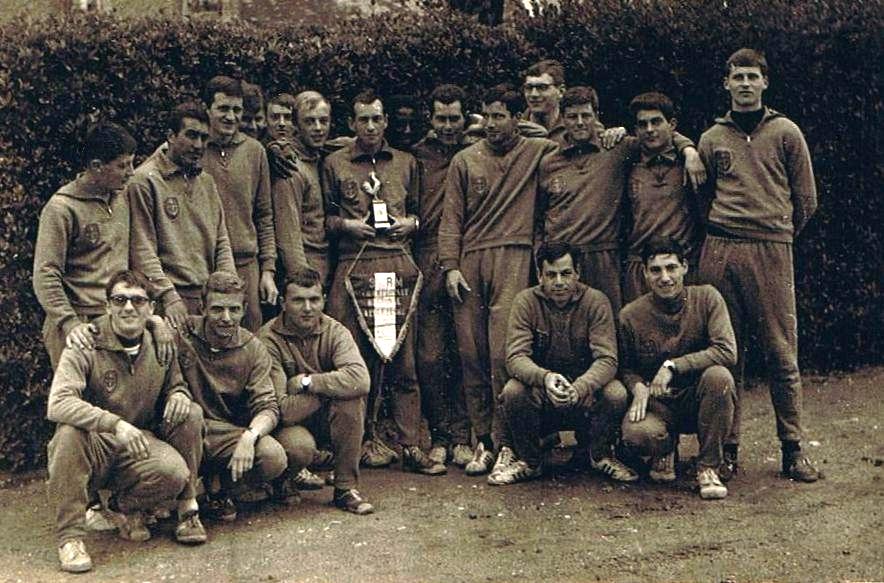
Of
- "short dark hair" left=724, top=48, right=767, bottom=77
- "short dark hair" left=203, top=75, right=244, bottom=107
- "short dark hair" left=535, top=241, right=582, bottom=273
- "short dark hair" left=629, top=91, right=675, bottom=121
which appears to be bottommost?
"short dark hair" left=535, top=241, right=582, bottom=273

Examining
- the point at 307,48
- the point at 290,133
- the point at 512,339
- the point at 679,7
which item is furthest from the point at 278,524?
the point at 679,7

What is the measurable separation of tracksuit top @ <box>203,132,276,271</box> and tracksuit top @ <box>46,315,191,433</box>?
1208 mm

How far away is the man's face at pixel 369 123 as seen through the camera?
27.1 feet

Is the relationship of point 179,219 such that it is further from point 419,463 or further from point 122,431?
point 419,463

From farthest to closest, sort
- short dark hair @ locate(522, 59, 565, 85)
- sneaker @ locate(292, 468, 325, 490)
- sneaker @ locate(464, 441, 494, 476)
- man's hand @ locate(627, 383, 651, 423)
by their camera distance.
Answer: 1. short dark hair @ locate(522, 59, 565, 85)
2. sneaker @ locate(464, 441, 494, 476)
3. sneaker @ locate(292, 468, 325, 490)
4. man's hand @ locate(627, 383, 651, 423)

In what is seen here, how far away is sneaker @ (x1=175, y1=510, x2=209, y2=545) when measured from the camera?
22.5 feet

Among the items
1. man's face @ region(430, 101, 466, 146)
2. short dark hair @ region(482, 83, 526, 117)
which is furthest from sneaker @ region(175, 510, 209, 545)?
short dark hair @ region(482, 83, 526, 117)

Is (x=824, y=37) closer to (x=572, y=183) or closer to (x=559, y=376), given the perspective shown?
(x=572, y=183)

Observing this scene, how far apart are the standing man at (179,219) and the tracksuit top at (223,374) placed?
23cm

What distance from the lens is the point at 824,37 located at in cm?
994

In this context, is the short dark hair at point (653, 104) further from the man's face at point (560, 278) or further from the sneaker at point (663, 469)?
the sneaker at point (663, 469)

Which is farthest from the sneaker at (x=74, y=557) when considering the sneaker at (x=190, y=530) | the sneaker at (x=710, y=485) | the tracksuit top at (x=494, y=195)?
the sneaker at (x=710, y=485)

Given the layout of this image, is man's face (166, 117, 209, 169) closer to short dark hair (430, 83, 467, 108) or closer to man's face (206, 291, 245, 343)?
man's face (206, 291, 245, 343)

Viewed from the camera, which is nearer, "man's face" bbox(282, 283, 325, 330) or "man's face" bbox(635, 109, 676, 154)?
"man's face" bbox(282, 283, 325, 330)
